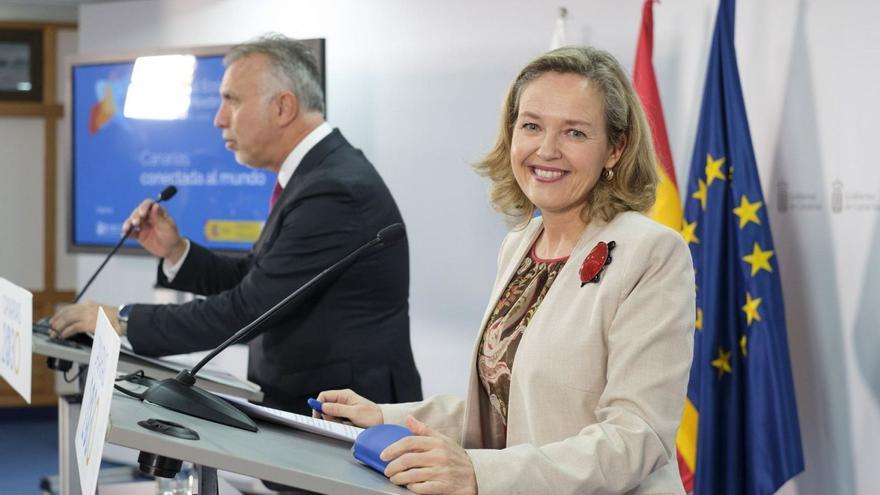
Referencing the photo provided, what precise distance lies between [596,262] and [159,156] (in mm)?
3952

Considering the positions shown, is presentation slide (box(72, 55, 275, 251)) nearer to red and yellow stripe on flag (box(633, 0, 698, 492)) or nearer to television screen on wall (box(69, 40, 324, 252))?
television screen on wall (box(69, 40, 324, 252))

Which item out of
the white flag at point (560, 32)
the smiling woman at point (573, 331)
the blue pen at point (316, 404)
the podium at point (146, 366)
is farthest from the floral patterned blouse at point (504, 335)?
the white flag at point (560, 32)

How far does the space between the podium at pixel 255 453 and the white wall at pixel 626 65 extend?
7.25 feet

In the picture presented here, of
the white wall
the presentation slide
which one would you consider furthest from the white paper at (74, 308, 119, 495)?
the presentation slide

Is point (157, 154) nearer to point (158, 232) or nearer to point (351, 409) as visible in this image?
point (158, 232)

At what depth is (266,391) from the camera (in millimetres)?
2797

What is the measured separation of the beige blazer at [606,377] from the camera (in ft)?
4.62

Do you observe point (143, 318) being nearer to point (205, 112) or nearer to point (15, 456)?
point (205, 112)

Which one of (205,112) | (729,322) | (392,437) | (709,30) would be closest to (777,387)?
(729,322)

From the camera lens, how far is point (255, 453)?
1290 millimetres

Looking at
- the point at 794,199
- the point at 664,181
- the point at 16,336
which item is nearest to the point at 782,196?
the point at 794,199

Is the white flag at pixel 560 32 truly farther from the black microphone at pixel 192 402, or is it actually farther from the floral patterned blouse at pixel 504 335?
the black microphone at pixel 192 402

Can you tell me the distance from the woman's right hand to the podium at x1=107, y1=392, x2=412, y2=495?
0.27 meters

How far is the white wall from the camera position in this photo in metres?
3.19
